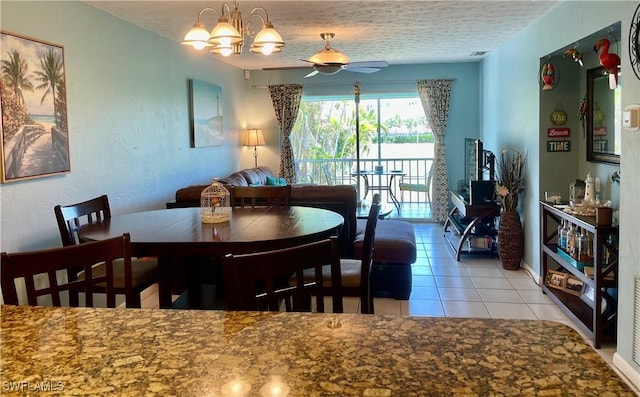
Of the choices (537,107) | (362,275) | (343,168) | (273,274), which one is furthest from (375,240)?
(343,168)

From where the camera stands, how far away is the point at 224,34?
9.07ft

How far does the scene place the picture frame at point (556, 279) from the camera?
3.85 meters

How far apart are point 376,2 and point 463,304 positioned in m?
2.40

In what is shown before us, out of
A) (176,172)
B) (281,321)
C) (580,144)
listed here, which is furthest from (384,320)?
(176,172)

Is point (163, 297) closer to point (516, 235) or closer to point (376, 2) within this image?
point (376, 2)

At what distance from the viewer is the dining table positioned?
2535 mm

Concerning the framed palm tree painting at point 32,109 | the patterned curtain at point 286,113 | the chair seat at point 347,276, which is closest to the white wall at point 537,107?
the chair seat at point 347,276

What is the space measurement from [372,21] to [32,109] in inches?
108

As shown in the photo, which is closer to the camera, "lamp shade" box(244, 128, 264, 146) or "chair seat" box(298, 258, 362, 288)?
"chair seat" box(298, 258, 362, 288)

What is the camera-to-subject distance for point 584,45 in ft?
12.3

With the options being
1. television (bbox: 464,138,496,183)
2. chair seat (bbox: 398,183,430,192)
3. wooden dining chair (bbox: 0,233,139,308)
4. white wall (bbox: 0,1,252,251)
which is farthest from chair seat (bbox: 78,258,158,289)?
chair seat (bbox: 398,183,430,192)

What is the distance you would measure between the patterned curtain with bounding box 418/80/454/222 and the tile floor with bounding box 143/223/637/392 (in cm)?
211

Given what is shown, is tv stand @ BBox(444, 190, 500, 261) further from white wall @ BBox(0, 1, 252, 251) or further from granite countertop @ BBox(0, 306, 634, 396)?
granite countertop @ BBox(0, 306, 634, 396)

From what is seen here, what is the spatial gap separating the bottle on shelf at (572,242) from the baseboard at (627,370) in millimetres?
822
